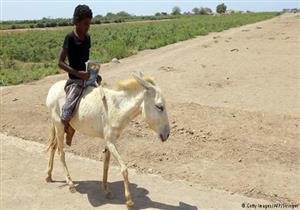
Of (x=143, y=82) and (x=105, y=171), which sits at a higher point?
(x=143, y=82)

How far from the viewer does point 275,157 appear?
6.60m

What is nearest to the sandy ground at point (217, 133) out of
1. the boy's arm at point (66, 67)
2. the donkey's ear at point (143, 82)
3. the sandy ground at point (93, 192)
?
the sandy ground at point (93, 192)

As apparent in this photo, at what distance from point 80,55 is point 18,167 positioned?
2403 mm

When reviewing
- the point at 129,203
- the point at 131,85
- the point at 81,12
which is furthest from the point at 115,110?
the point at 81,12

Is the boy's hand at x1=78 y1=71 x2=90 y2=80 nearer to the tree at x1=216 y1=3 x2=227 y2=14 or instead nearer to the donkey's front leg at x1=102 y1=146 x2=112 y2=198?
the donkey's front leg at x1=102 y1=146 x2=112 y2=198

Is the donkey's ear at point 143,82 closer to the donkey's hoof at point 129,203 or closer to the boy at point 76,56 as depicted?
the boy at point 76,56

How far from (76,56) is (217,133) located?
3.16 m

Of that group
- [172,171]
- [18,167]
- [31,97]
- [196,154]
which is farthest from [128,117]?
[31,97]

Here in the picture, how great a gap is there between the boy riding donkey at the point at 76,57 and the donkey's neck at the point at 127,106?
57 cm

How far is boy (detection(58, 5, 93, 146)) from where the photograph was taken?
5.10 meters

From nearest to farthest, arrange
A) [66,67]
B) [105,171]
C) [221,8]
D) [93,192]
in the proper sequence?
[66,67] → [105,171] → [93,192] → [221,8]

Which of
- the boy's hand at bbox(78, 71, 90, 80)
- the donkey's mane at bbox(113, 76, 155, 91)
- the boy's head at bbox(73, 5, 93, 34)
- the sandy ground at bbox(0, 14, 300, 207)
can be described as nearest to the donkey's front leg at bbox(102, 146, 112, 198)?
the donkey's mane at bbox(113, 76, 155, 91)

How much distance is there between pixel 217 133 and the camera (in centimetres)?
745

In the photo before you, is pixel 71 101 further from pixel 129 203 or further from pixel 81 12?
pixel 129 203
